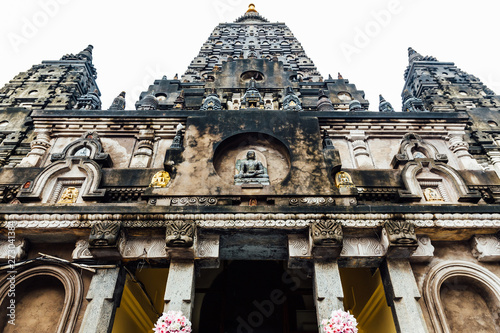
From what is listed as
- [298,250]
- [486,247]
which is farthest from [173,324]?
[486,247]

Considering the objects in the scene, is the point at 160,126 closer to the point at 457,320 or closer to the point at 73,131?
the point at 73,131

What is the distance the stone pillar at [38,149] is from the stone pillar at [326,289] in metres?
9.56

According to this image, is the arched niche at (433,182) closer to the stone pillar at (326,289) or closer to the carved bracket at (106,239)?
the stone pillar at (326,289)

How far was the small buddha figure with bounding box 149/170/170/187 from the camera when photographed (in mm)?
9773

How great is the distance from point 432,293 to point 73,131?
40.3ft

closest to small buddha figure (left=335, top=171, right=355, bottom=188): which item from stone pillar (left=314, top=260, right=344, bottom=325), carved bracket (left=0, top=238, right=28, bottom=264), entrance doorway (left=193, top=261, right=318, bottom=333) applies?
stone pillar (left=314, top=260, right=344, bottom=325)

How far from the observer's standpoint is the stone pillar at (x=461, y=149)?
452 inches

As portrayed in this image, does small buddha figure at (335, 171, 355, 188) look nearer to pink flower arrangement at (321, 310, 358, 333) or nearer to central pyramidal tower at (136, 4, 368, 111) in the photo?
pink flower arrangement at (321, 310, 358, 333)

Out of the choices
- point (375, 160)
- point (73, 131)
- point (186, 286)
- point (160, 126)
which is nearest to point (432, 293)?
point (375, 160)

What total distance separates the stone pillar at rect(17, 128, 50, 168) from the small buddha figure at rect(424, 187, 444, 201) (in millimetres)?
12361

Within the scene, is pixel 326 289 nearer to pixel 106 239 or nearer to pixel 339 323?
pixel 339 323

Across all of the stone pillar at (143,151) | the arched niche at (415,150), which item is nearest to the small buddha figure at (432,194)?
the arched niche at (415,150)

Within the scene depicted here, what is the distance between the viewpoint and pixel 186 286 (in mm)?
8023

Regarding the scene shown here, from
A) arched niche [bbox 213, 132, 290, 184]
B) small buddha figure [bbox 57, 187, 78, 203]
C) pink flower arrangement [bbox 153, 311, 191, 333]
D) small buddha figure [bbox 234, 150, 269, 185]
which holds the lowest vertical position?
pink flower arrangement [bbox 153, 311, 191, 333]
